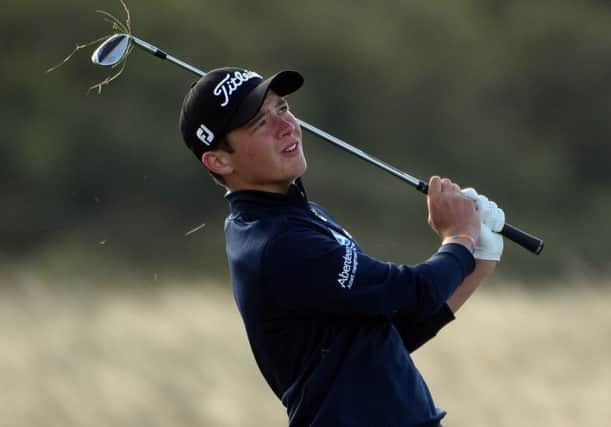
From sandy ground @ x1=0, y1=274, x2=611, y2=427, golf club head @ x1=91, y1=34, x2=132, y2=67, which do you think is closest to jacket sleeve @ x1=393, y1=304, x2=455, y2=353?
golf club head @ x1=91, y1=34, x2=132, y2=67

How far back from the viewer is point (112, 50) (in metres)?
3.80

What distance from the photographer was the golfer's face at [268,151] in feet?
10.6

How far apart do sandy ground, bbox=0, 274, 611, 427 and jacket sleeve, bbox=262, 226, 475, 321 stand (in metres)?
3.72

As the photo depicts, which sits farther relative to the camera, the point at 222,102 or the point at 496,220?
→ the point at 496,220

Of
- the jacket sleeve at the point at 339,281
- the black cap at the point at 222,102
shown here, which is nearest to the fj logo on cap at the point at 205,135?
the black cap at the point at 222,102

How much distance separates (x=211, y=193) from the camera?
13.5 meters

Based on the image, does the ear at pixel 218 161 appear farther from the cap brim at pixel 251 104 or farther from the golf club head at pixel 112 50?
the golf club head at pixel 112 50

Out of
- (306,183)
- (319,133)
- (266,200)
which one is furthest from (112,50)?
(306,183)

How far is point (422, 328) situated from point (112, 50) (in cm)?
120

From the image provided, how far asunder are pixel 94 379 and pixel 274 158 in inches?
172

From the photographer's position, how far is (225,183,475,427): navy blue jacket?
9.86ft

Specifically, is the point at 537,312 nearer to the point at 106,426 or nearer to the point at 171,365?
the point at 171,365

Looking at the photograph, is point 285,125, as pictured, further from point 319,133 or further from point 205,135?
point 319,133

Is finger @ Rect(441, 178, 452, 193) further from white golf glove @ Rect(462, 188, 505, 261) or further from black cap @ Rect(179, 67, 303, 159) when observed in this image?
black cap @ Rect(179, 67, 303, 159)
